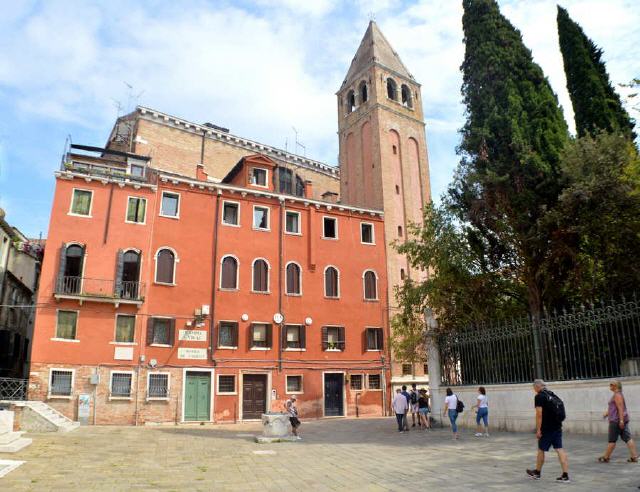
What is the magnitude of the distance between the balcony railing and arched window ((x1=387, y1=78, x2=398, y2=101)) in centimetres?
2299

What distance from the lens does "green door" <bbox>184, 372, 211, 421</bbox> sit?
862 inches

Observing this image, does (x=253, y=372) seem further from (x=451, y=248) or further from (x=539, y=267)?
(x=539, y=267)

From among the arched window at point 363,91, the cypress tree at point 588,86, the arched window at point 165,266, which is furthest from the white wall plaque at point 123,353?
the arched window at point 363,91

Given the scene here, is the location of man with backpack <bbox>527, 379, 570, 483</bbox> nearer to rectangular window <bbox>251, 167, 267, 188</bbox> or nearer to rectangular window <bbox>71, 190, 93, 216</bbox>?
rectangular window <bbox>71, 190, 93, 216</bbox>

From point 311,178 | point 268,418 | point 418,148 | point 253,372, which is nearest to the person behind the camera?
point 268,418

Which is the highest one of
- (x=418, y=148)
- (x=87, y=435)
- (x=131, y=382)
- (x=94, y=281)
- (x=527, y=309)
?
(x=418, y=148)

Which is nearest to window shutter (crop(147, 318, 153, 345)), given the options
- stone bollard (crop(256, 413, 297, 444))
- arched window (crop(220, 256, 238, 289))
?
arched window (crop(220, 256, 238, 289))

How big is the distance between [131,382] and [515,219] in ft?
52.0

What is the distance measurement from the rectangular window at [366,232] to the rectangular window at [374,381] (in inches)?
282

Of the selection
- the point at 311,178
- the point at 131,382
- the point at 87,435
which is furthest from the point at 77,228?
the point at 311,178

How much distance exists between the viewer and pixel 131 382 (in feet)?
69.0

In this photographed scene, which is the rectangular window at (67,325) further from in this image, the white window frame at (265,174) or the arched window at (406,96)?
the arched window at (406,96)

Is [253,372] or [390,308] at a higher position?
[390,308]

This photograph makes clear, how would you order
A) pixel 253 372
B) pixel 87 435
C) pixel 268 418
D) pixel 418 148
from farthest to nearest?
pixel 418 148 < pixel 253 372 < pixel 87 435 < pixel 268 418
